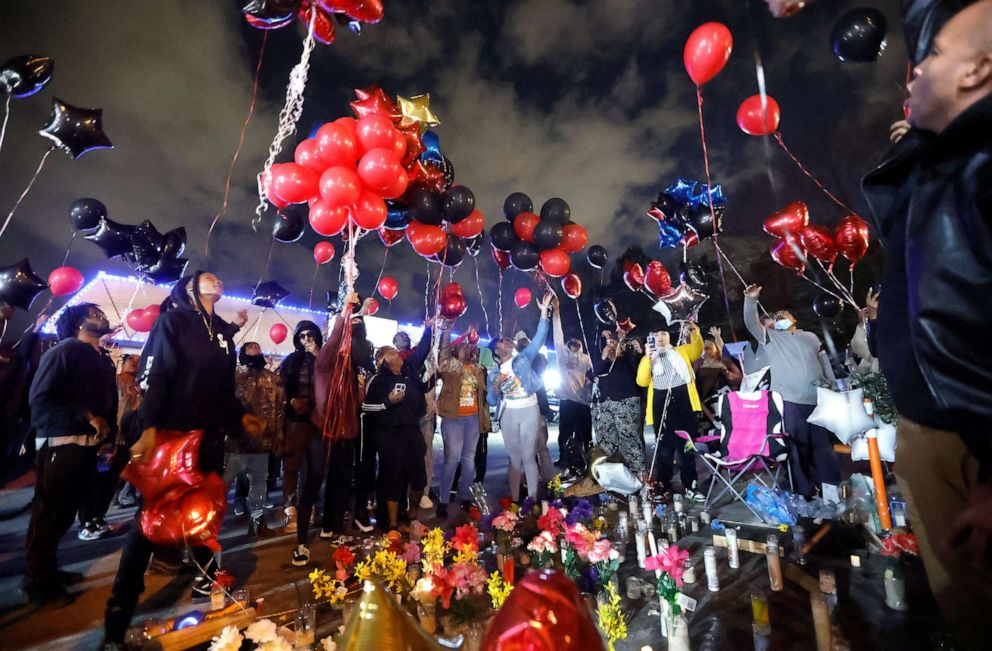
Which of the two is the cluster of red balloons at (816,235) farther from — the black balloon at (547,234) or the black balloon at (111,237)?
the black balloon at (111,237)

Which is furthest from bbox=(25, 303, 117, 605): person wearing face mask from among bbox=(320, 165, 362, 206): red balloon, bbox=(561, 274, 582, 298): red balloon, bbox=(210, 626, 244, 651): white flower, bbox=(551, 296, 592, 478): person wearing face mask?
bbox=(561, 274, 582, 298): red balloon

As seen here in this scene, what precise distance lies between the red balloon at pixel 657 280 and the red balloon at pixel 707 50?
2.83 metres

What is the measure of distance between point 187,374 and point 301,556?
1.79 m

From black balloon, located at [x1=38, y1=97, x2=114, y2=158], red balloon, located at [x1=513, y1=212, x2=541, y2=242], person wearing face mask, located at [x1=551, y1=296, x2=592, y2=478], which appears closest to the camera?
black balloon, located at [x1=38, y1=97, x2=114, y2=158]

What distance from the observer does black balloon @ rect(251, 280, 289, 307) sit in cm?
811

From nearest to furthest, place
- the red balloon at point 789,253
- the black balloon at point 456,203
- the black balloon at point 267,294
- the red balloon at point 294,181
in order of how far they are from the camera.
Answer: the red balloon at point 294,181 → the black balloon at point 456,203 → the red balloon at point 789,253 → the black balloon at point 267,294

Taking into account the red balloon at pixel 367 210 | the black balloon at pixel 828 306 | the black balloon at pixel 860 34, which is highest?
the black balloon at pixel 860 34

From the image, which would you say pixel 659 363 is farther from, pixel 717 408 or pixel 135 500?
pixel 135 500

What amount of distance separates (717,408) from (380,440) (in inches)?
190

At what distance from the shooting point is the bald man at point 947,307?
0.84 m

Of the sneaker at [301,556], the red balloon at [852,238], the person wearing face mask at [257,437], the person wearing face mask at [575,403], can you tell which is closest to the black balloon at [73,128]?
the person wearing face mask at [257,437]

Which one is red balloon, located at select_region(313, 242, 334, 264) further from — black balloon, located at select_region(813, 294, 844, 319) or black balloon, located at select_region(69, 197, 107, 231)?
black balloon, located at select_region(813, 294, 844, 319)

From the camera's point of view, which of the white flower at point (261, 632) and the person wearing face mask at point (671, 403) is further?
the person wearing face mask at point (671, 403)

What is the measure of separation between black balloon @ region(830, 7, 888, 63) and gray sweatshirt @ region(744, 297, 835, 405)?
7.56ft
